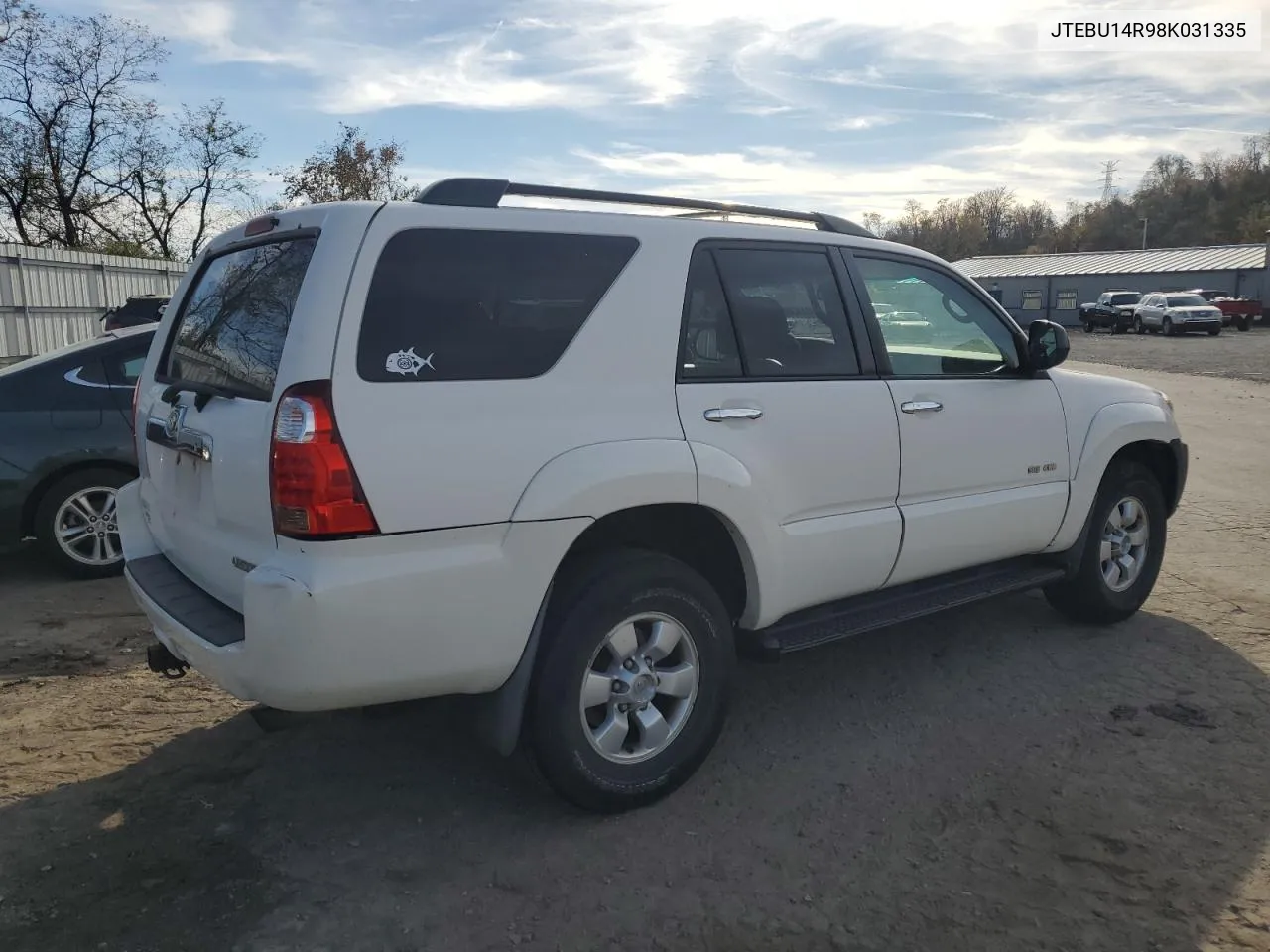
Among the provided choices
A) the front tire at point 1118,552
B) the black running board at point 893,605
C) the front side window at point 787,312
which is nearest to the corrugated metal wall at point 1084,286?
the front tire at point 1118,552

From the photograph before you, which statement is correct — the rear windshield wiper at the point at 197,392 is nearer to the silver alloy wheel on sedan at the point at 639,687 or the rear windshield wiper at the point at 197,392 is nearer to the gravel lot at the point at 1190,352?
the silver alloy wheel on sedan at the point at 639,687

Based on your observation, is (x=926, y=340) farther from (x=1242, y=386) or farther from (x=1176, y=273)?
(x=1176, y=273)

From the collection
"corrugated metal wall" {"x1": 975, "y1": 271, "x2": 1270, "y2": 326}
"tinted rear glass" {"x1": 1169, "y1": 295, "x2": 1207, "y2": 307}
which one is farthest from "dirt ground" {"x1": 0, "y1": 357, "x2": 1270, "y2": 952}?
"corrugated metal wall" {"x1": 975, "y1": 271, "x2": 1270, "y2": 326}

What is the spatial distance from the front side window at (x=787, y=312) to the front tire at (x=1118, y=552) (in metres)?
1.98

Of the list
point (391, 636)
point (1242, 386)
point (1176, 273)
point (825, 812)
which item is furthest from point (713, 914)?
point (1176, 273)

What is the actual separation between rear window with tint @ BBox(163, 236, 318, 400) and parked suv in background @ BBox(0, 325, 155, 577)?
2657mm

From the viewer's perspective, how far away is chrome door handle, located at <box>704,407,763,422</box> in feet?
11.6

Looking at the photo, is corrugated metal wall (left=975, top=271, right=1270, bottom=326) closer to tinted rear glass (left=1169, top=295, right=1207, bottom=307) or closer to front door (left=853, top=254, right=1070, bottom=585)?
tinted rear glass (left=1169, top=295, right=1207, bottom=307)

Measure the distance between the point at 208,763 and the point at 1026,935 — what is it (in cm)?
287

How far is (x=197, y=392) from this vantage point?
3.38m

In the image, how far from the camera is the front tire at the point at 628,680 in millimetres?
3234

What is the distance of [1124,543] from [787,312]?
2.62m

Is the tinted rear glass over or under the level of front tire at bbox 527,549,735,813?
over

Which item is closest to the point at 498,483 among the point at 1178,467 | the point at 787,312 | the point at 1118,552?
the point at 787,312
